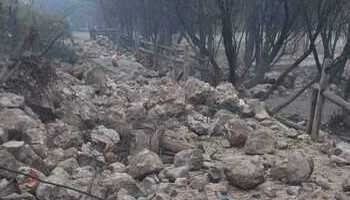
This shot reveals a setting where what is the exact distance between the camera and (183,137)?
7000 mm

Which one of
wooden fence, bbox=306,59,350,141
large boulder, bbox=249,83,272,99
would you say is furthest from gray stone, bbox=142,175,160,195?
large boulder, bbox=249,83,272,99

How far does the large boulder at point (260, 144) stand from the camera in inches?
250

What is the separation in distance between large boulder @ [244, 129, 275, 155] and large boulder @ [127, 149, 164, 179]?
1.35m

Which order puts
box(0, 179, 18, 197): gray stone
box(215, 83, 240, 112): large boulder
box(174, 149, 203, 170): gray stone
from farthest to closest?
box(215, 83, 240, 112): large boulder → box(174, 149, 203, 170): gray stone → box(0, 179, 18, 197): gray stone

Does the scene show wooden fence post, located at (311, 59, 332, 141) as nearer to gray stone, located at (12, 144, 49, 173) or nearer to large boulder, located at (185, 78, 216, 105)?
large boulder, located at (185, 78, 216, 105)

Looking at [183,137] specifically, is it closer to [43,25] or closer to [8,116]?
[8,116]

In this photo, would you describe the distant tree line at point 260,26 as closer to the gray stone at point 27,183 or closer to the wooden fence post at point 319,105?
the wooden fence post at point 319,105

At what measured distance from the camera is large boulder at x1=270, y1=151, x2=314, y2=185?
528 centimetres

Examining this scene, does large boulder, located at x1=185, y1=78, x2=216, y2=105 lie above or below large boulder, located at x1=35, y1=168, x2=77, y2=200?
below

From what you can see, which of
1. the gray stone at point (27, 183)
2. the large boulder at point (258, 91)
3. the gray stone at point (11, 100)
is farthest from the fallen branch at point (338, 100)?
the large boulder at point (258, 91)

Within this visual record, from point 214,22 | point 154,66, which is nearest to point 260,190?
point 214,22

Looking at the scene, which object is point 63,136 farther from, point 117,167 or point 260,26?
point 260,26

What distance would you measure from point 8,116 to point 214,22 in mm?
10953

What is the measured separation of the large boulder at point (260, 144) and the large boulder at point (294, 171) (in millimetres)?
936
